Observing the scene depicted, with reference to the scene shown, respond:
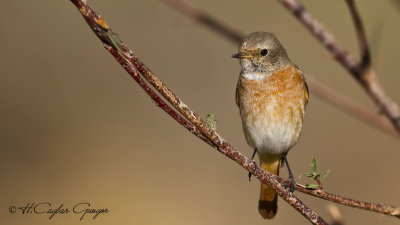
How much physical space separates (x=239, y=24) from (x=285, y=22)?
63 centimetres

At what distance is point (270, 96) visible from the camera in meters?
3.95

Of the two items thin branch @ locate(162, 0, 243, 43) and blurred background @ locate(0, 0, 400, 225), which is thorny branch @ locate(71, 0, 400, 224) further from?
blurred background @ locate(0, 0, 400, 225)

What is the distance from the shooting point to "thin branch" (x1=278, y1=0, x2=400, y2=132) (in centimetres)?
160

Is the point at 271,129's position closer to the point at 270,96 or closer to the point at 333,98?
the point at 270,96

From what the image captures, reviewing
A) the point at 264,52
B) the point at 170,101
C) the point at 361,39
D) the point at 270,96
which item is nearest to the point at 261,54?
the point at 264,52

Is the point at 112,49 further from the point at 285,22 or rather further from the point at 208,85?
the point at 285,22

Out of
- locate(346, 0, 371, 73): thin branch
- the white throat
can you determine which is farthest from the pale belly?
locate(346, 0, 371, 73): thin branch

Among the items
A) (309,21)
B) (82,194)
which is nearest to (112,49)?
(309,21)

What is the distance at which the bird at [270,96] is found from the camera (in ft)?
12.9

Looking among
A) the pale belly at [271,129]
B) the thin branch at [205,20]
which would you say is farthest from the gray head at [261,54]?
the thin branch at [205,20]

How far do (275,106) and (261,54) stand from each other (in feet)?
1.35

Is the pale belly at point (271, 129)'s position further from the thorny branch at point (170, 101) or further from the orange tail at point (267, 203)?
the thorny branch at point (170, 101)

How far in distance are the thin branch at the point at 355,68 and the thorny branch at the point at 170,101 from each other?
34 cm

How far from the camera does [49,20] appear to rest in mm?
7043
